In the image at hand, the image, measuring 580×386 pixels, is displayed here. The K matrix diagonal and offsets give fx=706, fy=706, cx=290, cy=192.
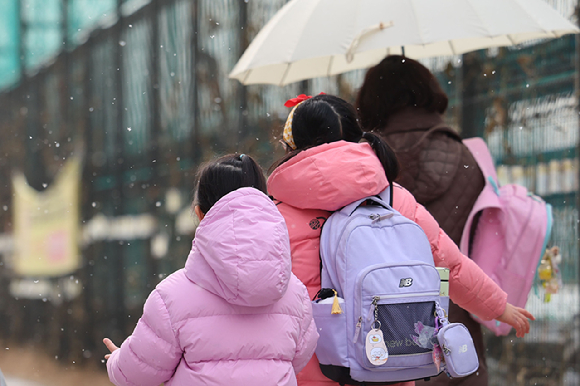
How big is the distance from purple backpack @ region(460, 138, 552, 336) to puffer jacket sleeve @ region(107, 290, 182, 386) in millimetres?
1867

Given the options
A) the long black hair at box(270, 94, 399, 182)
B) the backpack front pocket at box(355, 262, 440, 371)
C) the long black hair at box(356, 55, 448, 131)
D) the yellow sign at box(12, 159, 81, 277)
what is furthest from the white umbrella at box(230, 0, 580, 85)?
the yellow sign at box(12, 159, 81, 277)

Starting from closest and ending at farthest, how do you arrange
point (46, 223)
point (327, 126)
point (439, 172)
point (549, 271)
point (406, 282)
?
1. point (406, 282)
2. point (327, 126)
3. point (439, 172)
4. point (549, 271)
5. point (46, 223)

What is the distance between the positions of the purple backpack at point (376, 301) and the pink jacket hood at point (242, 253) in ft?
1.00

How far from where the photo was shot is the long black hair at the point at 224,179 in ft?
7.02

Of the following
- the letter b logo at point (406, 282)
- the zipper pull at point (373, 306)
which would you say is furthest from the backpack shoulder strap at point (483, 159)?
the zipper pull at point (373, 306)

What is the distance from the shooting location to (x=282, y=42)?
3502 mm

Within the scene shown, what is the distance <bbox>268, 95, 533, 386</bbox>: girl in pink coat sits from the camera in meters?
2.33

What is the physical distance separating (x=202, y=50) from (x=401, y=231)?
2.94 m

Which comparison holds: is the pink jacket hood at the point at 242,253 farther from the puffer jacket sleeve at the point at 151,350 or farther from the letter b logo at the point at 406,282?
the letter b logo at the point at 406,282

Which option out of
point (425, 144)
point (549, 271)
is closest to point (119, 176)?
point (425, 144)

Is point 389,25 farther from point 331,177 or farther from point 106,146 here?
point 106,146

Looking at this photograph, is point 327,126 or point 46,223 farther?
point 46,223

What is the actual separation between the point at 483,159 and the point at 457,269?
1104 mm

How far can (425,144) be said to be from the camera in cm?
328
